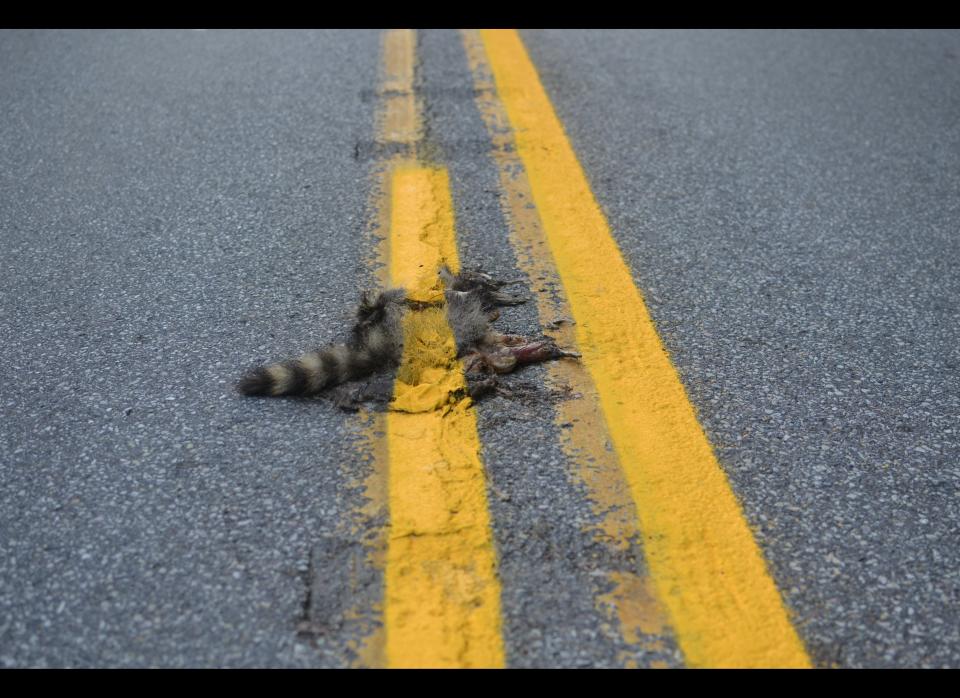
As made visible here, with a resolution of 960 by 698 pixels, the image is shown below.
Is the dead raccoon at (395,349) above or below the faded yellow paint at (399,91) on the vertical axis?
above

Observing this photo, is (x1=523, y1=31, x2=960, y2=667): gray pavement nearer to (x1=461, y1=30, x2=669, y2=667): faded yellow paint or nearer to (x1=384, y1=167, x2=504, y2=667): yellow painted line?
(x1=461, y1=30, x2=669, y2=667): faded yellow paint

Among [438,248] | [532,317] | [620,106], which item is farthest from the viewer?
[620,106]

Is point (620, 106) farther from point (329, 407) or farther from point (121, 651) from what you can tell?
point (121, 651)

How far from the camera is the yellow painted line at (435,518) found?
6.32 feet

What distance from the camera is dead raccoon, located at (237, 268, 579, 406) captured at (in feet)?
8.86

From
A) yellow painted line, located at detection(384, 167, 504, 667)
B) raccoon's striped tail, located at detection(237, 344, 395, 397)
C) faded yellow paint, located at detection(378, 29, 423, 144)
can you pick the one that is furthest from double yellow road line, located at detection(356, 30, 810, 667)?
faded yellow paint, located at detection(378, 29, 423, 144)

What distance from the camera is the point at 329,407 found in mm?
2646

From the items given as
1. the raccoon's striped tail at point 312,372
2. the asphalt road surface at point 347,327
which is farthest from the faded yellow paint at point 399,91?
the raccoon's striped tail at point 312,372

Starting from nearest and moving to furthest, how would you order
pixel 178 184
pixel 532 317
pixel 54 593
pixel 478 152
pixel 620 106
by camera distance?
pixel 54 593, pixel 532 317, pixel 178 184, pixel 478 152, pixel 620 106

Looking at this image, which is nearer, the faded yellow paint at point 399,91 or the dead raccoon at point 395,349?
the dead raccoon at point 395,349

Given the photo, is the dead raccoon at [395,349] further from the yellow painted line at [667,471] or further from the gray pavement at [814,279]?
the gray pavement at [814,279]
